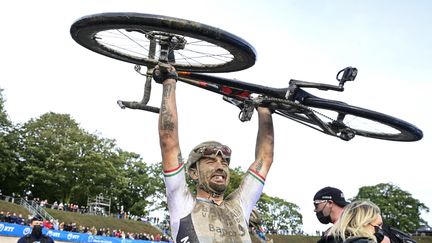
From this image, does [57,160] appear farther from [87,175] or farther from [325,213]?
[325,213]

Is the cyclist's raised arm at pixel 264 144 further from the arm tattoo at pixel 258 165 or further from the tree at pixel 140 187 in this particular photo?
the tree at pixel 140 187

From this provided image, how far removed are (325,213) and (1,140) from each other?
60.7 meters

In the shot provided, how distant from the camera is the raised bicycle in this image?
404 centimetres

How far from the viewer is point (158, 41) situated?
4473 mm

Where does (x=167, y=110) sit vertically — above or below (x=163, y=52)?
below

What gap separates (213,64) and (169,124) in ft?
4.73

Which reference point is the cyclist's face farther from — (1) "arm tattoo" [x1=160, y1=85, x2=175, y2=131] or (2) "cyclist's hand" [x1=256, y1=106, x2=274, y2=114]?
(2) "cyclist's hand" [x1=256, y1=106, x2=274, y2=114]

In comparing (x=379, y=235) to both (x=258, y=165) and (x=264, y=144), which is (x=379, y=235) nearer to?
(x=258, y=165)

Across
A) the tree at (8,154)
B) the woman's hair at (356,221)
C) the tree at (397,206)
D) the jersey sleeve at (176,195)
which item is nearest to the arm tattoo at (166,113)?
the jersey sleeve at (176,195)

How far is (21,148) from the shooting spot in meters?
66.4

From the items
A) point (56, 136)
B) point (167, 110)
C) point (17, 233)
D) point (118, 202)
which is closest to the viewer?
point (167, 110)

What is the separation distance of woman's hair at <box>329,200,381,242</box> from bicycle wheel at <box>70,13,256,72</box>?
1570 millimetres

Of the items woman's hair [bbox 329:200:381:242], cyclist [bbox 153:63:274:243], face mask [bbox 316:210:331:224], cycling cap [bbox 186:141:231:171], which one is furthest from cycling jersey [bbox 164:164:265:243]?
face mask [bbox 316:210:331:224]

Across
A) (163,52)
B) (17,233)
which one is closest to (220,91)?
(163,52)
